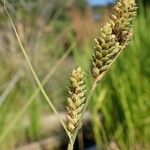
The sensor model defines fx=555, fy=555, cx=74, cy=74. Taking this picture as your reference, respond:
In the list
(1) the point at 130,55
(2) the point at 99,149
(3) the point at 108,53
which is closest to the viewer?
(3) the point at 108,53

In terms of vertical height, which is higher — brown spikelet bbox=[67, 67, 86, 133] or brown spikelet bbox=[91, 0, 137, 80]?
brown spikelet bbox=[91, 0, 137, 80]

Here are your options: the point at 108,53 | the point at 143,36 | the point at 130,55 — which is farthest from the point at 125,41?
the point at 143,36

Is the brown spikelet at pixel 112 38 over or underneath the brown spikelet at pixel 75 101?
over

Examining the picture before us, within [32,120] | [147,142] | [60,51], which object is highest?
[147,142]

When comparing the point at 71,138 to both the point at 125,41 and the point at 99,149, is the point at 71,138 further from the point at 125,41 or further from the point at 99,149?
the point at 99,149
